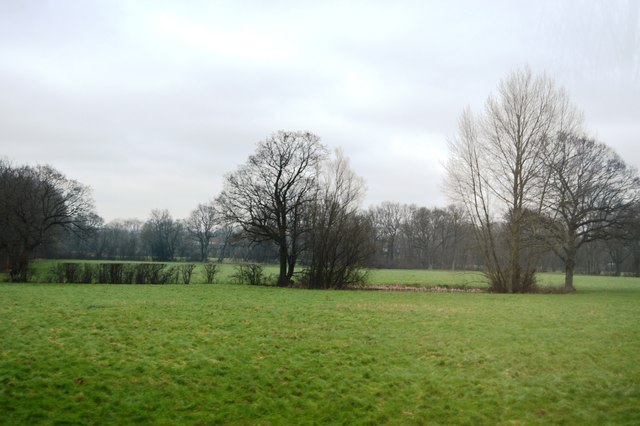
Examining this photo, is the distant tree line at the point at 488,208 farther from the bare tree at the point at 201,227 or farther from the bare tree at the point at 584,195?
the bare tree at the point at 201,227

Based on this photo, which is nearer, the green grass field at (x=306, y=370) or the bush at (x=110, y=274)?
the green grass field at (x=306, y=370)

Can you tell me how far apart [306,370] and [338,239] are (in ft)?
83.2

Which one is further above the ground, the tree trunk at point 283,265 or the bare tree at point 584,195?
the bare tree at point 584,195

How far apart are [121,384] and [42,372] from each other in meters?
1.57

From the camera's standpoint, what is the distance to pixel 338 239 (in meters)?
34.4

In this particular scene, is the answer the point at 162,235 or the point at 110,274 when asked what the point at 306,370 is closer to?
the point at 110,274

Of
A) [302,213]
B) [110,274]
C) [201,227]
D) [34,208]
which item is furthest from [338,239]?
[201,227]

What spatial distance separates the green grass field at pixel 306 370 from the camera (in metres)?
7.17

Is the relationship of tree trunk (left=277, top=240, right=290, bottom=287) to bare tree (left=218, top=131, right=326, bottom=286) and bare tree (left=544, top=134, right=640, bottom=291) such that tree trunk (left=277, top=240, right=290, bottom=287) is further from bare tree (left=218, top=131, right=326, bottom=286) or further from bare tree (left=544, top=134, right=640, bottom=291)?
bare tree (left=544, top=134, right=640, bottom=291)

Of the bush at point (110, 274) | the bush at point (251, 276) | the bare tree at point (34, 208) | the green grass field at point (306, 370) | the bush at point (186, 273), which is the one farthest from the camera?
the bare tree at point (34, 208)

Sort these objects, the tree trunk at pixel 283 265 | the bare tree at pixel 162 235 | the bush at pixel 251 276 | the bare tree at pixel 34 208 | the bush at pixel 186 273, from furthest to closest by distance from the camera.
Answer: the bare tree at pixel 162 235 → the bare tree at pixel 34 208 → the bush at pixel 251 276 → the tree trunk at pixel 283 265 → the bush at pixel 186 273

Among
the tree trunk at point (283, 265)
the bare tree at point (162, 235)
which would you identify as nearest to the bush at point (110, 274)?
the tree trunk at point (283, 265)

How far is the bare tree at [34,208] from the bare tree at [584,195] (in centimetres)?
4179

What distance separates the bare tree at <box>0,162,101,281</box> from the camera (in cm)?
4178
